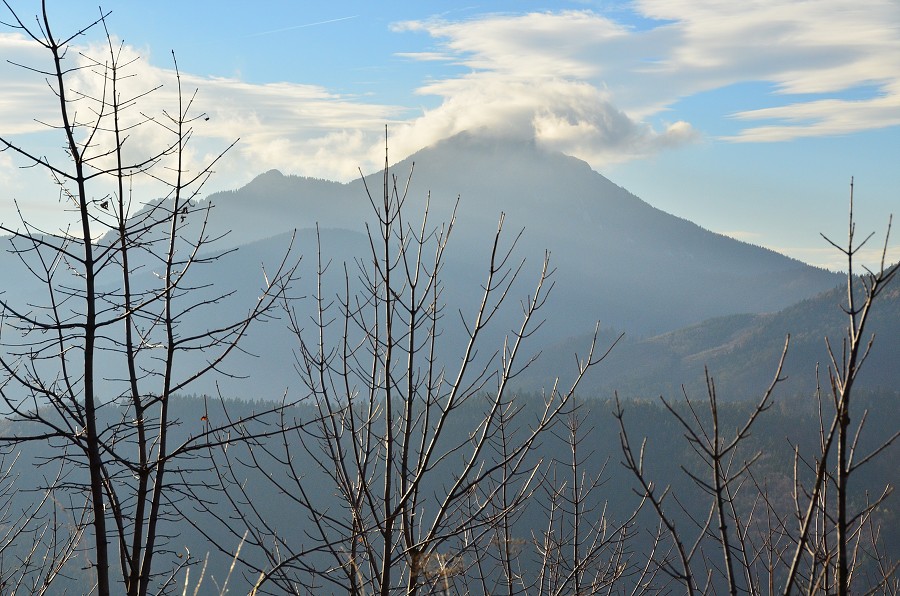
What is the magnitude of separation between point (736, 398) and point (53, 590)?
455ft

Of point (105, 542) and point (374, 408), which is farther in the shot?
point (374, 408)

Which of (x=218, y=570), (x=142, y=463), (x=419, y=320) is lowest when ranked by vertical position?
(x=218, y=570)

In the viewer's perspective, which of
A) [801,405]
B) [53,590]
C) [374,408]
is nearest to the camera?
[374,408]

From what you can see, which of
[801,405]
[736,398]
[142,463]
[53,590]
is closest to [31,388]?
[142,463]

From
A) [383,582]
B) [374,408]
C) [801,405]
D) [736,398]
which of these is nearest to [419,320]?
[374,408]

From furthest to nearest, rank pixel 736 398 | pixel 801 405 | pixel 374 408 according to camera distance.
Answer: pixel 736 398, pixel 801 405, pixel 374 408

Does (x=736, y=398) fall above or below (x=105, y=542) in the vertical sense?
below

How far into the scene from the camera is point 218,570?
107188 mm

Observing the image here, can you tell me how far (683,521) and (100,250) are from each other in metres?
113

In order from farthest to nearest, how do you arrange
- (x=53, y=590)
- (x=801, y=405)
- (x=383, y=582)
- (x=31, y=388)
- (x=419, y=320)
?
(x=801, y=405) → (x=53, y=590) → (x=419, y=320) → (x=31, y=388) → (x=383, y=582)

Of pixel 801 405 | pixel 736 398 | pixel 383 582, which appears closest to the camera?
pixel 383 582

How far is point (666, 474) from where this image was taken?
11400 cm

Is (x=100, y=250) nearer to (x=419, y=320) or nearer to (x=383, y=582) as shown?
(x=419, y=320)

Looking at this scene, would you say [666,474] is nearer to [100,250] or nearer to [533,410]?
[533,410]
